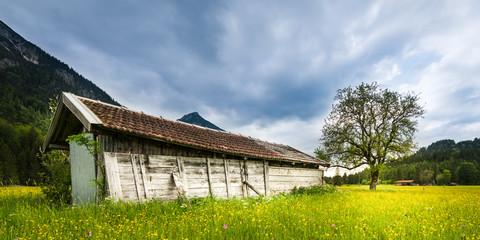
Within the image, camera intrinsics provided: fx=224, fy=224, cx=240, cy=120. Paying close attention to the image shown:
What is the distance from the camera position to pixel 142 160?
7934 mm

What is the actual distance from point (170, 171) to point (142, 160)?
114cm

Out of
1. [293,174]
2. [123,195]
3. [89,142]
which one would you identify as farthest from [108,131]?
[293,174]

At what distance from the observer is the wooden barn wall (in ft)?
24.1

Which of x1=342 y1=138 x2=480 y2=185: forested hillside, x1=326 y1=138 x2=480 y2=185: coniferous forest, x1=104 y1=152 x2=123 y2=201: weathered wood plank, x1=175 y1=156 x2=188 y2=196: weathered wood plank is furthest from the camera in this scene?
x1=342 y1=138 x2=480 y2=185: forested hillside

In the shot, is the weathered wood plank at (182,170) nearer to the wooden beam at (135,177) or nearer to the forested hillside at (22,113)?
the wooden beam at (135,177)

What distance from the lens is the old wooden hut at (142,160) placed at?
7.27 metres

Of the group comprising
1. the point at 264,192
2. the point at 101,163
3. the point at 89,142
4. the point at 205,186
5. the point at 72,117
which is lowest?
the point at 264,192

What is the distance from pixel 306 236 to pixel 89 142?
7305mm

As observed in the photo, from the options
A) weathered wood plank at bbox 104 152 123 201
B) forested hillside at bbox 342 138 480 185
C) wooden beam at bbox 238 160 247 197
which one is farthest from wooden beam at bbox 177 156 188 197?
forested hillside at bbox 342 138 480 185

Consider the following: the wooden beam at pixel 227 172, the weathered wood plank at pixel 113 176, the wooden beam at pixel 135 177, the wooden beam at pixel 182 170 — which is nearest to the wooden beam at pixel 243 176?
the wooden beam at pixel 227 172

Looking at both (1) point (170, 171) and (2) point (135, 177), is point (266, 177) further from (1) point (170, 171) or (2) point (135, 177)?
(2) point (135, 177)

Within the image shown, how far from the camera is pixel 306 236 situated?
4.23m

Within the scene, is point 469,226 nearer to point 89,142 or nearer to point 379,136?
point 89,142

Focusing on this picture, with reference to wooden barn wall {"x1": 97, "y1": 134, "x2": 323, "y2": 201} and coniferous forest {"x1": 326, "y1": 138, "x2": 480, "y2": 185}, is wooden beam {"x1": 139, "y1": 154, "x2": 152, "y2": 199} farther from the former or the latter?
coniferous forest {"x1": 326, "y1": 138, "x2": 480, "y2": 185}
